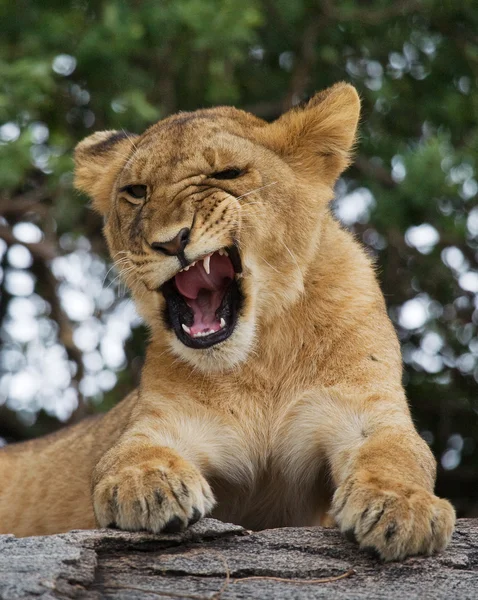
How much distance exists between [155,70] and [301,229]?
3114 millimetres

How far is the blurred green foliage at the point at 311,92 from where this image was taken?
17.9 feet

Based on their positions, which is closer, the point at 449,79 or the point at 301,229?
the point at 301,229

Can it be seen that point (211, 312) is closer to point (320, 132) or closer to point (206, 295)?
point (206, 295)

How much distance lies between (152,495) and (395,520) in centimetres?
64

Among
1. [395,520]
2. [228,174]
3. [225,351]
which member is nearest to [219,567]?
[395,520]

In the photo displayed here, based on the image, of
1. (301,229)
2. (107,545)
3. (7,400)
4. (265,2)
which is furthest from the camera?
(7,400)

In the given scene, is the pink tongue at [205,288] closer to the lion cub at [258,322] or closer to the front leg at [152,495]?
the lion cub at [258,322]

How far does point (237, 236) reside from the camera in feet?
11.0

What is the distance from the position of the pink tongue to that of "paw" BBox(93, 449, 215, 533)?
0.62 metres

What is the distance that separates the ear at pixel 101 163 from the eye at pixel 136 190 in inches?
13.8

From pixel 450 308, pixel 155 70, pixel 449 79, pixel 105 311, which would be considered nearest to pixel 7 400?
pixel 105 311

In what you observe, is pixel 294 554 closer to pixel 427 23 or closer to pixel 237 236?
pixel 237 236

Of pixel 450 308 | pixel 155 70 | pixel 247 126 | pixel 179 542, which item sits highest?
pixel 155 70

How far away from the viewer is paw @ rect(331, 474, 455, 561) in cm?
262
